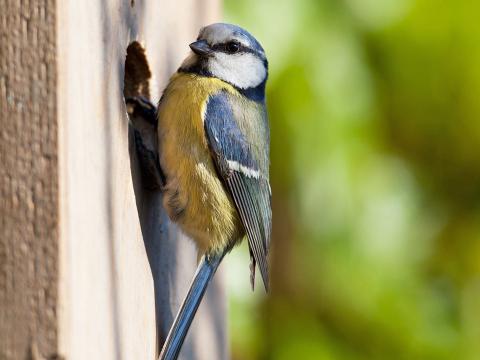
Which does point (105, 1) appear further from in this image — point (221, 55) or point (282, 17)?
point (282, 17)

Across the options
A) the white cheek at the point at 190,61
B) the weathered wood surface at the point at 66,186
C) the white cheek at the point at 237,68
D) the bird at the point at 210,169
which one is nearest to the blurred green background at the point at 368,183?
the white cheek at the point at 237,68

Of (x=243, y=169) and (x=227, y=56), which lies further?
(x=227, y=56)

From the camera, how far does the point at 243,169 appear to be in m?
2.29

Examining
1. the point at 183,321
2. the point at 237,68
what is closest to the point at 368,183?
the point at 237,68

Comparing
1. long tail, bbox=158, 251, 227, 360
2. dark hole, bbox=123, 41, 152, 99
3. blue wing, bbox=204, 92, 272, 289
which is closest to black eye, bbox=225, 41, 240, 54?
blue wing, bbox=204, 92, 272, 289

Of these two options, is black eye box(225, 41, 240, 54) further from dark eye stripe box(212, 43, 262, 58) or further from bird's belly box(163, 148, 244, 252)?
bird's belly box(163, 148, 244, 252)

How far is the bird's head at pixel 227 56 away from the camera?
7.87ft

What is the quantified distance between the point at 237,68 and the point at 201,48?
0.14 metres

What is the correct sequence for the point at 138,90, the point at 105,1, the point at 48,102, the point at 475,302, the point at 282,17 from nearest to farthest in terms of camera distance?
the point at 48,102 → the point at 105,1 → the point at 138,90 → the point at 282,17 → the point at 475,302

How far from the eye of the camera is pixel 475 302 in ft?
10.8

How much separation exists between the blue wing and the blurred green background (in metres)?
0.69

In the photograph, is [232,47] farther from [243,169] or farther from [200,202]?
[200,202]

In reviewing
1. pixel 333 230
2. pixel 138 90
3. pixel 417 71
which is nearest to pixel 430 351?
pixel 333 230

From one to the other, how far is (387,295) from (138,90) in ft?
4.15
